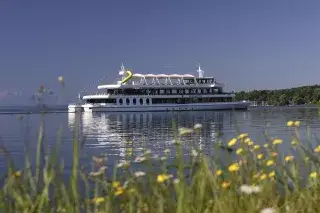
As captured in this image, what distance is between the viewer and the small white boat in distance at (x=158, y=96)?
68000 millimetres

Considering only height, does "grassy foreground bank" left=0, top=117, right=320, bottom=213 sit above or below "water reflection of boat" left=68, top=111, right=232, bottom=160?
above

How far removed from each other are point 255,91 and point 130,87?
10124 cm

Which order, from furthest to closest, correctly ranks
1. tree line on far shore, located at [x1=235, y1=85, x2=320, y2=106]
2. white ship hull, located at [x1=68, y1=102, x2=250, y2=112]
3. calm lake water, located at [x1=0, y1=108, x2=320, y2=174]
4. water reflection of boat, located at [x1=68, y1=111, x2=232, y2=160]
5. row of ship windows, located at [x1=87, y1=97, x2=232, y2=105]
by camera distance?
tree line on far shore, located at [x1=235, y1=85, x2=320, y2=106]
row of ship windows, located at [x1=87, y1=97, x2=232, y2=105]
white ship hull, located at [x1=68, y1=102, x2=250, y2=112]
water reflection of boat, located at [x1=68, y1=111, x2=232, y2=160]
calm lake water, located at [x1=0, y1=108, x2=320, y2=174]

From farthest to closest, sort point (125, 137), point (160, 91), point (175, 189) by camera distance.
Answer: point (160, 91), point (125, 137), point (175, 189)

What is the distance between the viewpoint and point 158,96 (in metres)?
69.6

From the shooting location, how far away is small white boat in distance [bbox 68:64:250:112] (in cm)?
6800

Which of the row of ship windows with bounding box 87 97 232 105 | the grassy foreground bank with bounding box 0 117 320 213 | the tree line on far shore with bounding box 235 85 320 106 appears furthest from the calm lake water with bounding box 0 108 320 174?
the tree line on far shore with bounding box 235 85 320 106

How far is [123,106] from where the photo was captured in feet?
220

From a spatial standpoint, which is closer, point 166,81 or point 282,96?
point 166,81

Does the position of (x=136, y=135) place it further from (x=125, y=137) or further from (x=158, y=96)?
(x=158, y=96)

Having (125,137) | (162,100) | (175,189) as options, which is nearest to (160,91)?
(162,100)

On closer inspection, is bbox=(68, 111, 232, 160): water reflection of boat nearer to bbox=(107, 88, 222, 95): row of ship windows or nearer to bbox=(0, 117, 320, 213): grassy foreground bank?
bbox=(0, 117, 320, 213): grassy foreground bank

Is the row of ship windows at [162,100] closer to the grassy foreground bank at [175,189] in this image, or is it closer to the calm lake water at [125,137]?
the calm lake water at [125,137]

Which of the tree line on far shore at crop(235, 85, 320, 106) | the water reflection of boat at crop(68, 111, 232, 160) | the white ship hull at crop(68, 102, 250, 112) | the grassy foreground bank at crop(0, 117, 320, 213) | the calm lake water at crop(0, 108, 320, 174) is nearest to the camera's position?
the grassy foreground bank at crop(0, 117, 320, 213)
